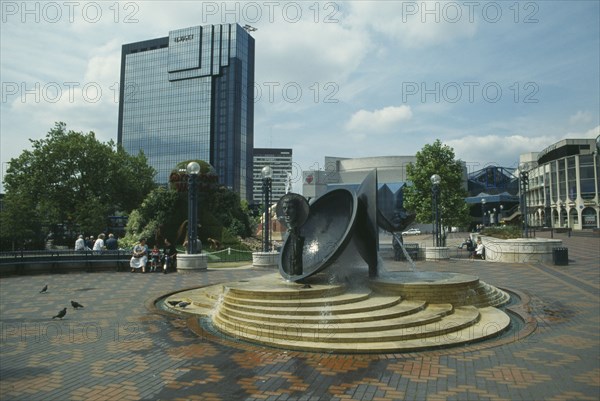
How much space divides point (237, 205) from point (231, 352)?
29650mm

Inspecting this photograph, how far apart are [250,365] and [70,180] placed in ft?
133

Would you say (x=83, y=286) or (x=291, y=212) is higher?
(x=291, y=212)

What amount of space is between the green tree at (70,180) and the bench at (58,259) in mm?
17092

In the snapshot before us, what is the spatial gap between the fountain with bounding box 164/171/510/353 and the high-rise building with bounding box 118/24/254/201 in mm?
104199

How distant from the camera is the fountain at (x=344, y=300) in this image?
787 cm

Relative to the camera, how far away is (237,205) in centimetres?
3659

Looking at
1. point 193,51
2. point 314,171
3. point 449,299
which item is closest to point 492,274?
point 449,299

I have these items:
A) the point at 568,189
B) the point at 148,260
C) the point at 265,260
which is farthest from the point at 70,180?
the point at 568,189

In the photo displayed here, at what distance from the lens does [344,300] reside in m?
9.14

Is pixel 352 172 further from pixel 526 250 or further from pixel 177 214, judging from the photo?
pixel 526 250

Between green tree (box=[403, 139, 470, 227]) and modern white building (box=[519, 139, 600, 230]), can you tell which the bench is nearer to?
green tree (box=[403, 139, 470, 227])

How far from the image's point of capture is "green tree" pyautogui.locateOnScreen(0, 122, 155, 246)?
38.0 meters

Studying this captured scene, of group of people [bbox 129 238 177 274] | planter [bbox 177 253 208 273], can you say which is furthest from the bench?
planter [bbox 177 253 208 273]

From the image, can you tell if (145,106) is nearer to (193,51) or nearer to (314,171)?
(193,51)
